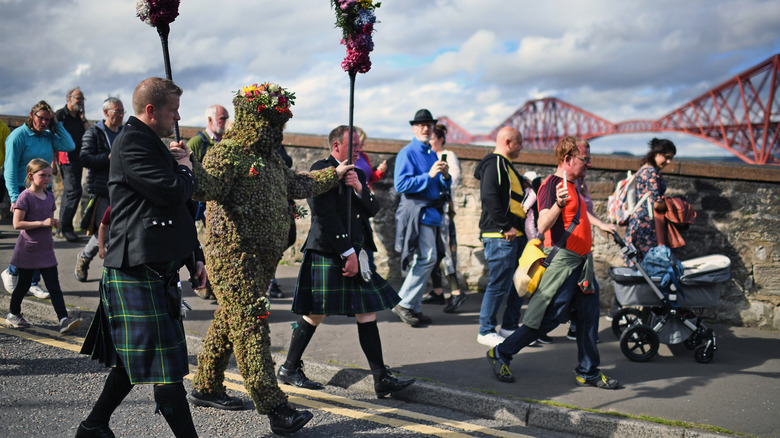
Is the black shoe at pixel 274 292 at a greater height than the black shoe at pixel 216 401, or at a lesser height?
greater

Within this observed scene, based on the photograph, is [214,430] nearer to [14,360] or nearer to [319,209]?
[319,209]

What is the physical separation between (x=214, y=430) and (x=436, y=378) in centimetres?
176

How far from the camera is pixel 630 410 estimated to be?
14.3ft

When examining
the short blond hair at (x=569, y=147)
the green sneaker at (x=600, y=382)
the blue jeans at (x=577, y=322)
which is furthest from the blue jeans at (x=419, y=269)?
the short blond hair at (x=569, y=147)

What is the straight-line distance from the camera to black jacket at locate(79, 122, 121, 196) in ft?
24.0

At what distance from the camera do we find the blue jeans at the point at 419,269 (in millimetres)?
6543

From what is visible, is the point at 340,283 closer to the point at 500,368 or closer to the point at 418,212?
the point at 500,368

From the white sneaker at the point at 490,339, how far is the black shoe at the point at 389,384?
1480 mm

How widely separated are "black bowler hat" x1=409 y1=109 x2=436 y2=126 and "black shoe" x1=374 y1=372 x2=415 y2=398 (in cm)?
318

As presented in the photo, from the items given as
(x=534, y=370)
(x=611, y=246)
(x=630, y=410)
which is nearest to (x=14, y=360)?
(x=534, y=370)

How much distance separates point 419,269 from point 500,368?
192 cm

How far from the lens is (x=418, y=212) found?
6781 millimetres

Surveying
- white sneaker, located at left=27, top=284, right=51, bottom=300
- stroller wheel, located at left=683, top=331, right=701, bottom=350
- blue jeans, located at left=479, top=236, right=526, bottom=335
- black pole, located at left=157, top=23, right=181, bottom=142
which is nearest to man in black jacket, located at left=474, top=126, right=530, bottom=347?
blue jeans, located at left=479, top=236, right=526, bottom=335

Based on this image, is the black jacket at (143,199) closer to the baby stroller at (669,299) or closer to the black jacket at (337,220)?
the black jacket at (337,220)
